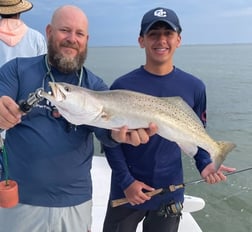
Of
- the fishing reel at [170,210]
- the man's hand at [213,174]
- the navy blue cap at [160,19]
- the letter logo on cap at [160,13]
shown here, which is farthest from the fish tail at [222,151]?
the letter logo on cap at [160,13]

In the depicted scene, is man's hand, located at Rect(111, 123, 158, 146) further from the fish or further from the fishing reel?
the fishing reel

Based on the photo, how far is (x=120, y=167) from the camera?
118 inches

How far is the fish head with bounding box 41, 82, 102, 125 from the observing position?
2.18 metres

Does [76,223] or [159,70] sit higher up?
[159,70]

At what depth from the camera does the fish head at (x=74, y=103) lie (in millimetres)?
2182

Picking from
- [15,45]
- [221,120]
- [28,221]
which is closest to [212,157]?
[28,221]

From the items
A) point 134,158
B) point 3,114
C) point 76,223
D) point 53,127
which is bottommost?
point 76,223

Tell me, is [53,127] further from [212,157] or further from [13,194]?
[212,157]

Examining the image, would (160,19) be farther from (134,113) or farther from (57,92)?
(57,92)

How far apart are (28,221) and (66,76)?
1082 millimetres

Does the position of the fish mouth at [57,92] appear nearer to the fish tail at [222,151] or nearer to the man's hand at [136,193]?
the man's hand at [136,193]

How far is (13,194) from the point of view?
2.32m

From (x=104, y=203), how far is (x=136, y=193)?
2314 millimetres

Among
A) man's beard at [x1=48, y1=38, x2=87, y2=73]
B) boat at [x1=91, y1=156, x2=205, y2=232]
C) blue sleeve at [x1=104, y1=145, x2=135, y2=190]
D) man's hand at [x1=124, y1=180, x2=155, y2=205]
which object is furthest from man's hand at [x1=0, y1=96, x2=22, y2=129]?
boat at [x1=91, y1=156, x2=205, y2=232]
